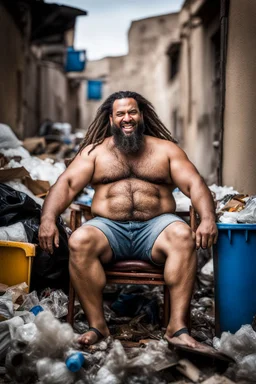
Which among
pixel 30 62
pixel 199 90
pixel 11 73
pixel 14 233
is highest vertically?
pixel 30 62

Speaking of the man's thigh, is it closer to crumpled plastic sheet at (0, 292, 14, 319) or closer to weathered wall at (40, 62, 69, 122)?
crumpled plastic sheet at (0, 292, 14, 319)

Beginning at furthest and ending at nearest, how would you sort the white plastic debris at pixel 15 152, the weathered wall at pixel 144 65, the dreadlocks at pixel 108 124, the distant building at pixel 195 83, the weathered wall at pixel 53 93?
the weathered wall at pixel 144 65 < the weathered wall at pixel 53 93 < the distant building at pixel 195 83 < the white plastic debris at pixel 15 152 < the dreadlocks at pixel 108 124

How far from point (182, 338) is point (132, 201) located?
1.23 meters

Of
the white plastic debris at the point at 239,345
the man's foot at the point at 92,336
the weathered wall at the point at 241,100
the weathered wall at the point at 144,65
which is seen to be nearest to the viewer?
the white plastic debris at the point at 239,345

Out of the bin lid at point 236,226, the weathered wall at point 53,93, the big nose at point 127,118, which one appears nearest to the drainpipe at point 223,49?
the big nose at point 127,118

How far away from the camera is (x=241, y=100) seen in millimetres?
5316

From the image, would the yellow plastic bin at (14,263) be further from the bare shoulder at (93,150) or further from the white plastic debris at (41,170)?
the white plastic debris at (41,170)

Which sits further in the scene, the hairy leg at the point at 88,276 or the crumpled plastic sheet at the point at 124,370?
the hairy leg at the point at 88,276

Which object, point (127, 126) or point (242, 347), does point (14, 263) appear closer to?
point (127, 126)

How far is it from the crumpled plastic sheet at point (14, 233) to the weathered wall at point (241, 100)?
2.24 meters

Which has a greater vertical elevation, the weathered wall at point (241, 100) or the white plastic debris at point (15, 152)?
the weathered wall at point (241, 100)

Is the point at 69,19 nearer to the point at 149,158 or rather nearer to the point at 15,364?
the point at 149,158

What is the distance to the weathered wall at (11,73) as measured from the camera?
28.0 feet

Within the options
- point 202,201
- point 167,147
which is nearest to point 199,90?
point 167,147
